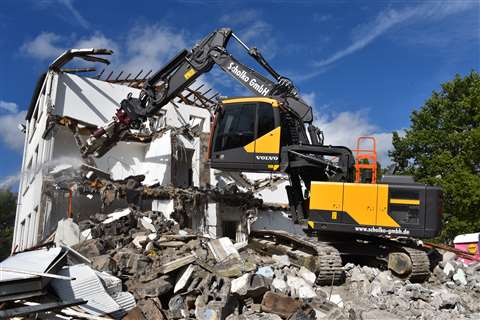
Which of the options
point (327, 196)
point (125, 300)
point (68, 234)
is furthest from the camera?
point (68, 234)

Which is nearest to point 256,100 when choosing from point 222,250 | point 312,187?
point 312,187

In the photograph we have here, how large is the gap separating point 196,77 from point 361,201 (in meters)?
6.32

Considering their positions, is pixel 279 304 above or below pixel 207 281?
below

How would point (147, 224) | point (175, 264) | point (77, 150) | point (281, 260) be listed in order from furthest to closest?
point (77, 150)
point (147, 224)
point (281, 260)
point (175, 264)

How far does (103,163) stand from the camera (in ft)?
59.9

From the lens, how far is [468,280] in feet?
29.6

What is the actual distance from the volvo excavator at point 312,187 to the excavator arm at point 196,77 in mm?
31

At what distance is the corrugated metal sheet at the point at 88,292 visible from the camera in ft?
22.0

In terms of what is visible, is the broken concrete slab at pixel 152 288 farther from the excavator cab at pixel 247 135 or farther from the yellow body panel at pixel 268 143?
the yellow body panel at pixel 268 143

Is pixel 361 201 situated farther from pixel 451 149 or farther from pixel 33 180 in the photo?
pixel 451 149

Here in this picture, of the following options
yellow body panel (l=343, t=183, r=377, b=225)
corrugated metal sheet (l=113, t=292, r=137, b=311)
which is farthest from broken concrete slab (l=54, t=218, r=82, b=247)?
yellow body panel (l=343, t=183, r=377, b=225)

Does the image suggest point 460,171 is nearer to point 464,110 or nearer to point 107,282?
point 464,110

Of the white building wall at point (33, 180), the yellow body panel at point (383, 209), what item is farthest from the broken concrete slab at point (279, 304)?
the white building wall at point (33, 180)

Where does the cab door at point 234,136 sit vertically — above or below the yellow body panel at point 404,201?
above
